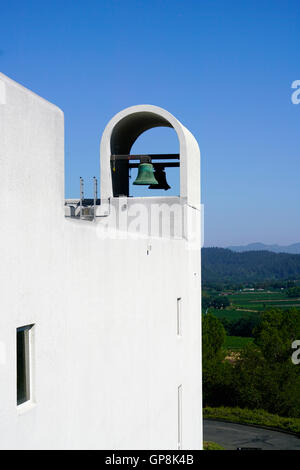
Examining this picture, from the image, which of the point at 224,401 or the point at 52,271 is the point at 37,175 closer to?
the point at 52,271

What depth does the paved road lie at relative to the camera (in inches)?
1198

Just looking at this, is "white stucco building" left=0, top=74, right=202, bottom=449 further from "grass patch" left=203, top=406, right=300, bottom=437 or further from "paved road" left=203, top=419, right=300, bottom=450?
"grass patch" left=203, top=406, right=300, bottom=437

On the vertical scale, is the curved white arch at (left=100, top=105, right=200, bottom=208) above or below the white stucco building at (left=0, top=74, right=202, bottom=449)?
above

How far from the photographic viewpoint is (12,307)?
15.9 feet

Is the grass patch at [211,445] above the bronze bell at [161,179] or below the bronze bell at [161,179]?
below

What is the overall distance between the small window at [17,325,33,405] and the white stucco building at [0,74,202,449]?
0.4 inches

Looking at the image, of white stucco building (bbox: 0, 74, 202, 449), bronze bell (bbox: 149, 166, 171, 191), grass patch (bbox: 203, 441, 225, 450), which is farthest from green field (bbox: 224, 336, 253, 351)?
white stucco building (bbox: 0, 74, 202, 449)

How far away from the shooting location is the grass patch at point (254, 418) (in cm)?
3494

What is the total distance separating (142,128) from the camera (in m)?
13.5

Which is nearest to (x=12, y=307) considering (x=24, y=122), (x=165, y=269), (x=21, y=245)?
(x=21, y=245)

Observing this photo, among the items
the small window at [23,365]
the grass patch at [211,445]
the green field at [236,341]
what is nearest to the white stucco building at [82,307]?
the small window at [23,365]

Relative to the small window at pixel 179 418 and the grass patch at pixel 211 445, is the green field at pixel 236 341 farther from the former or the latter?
the small window at pixel 179 418

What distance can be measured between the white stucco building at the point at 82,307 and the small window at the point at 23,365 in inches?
0.4
